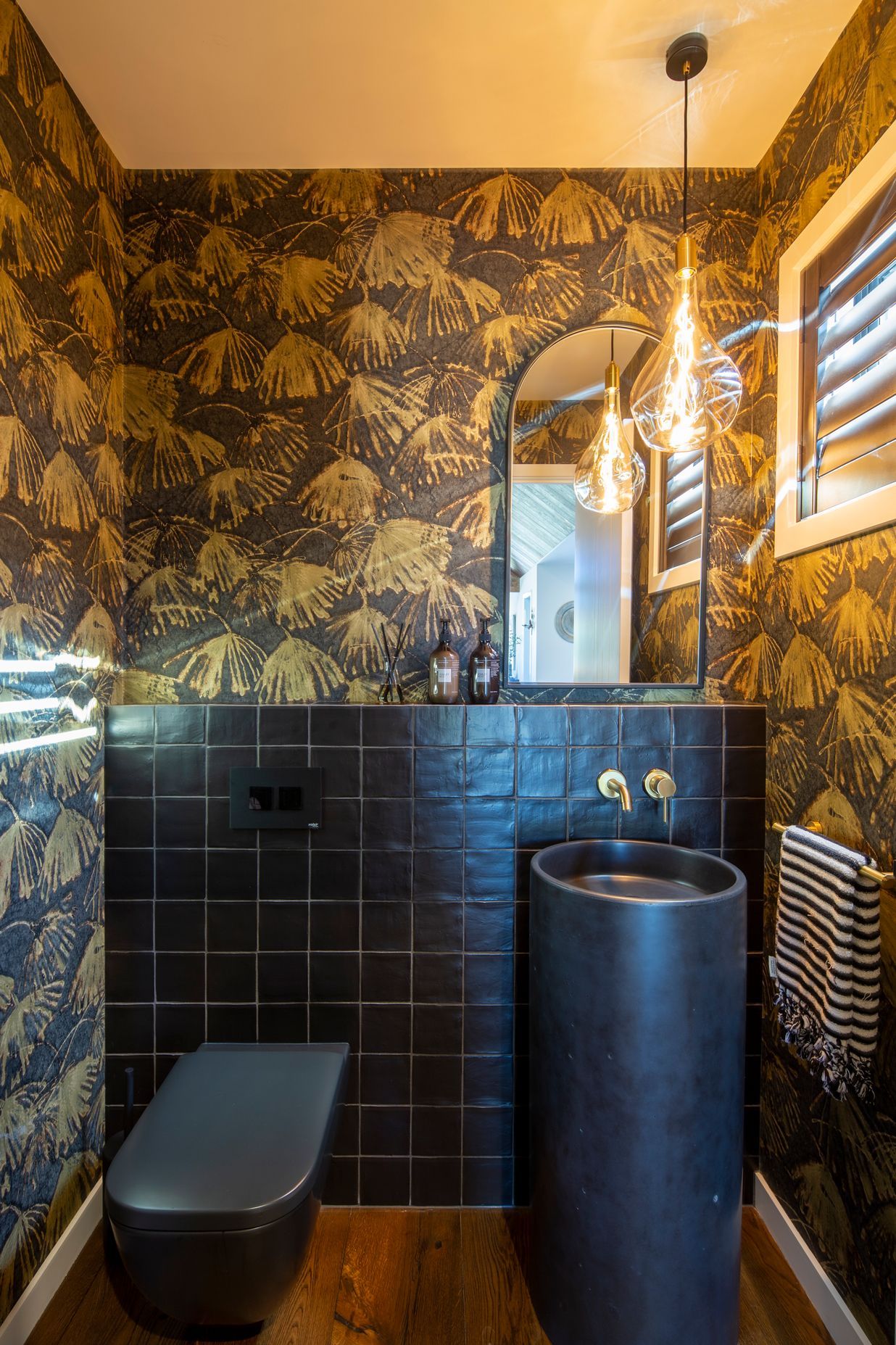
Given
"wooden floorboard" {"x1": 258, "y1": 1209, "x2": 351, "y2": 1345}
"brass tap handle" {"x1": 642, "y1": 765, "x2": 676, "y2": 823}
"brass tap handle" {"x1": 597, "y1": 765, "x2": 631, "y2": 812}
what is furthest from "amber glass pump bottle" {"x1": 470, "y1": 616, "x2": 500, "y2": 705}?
"wooden floorboard" {"x1": 258, "y1": 1209, "x2": 351, "y2": 1345}

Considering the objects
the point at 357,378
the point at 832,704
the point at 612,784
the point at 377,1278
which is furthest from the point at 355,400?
the point at 377,1278

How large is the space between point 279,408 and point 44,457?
2.02ft

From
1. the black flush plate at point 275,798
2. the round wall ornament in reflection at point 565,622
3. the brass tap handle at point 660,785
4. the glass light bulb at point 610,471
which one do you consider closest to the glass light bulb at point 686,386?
the glass light bulb at point 610,471

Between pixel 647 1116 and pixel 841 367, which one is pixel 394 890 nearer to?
pixel 647 1116

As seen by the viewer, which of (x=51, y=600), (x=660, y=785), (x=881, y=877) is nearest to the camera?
(x=881, y=877)

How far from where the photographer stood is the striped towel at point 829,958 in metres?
1.20

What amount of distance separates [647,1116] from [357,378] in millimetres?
1855

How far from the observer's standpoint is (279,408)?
1.81 metres

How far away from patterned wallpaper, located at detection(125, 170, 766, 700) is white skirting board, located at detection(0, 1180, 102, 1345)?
4.33ft

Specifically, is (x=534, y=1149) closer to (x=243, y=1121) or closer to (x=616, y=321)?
(x=243, y=1121)

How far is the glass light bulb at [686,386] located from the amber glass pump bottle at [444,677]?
71 cm

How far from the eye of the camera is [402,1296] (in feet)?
4.73

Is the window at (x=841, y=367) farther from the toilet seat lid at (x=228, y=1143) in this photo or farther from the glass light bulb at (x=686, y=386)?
the toilet seat lid at (x=228, y=1143)

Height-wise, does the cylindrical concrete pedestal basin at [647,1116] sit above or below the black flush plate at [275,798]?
below
